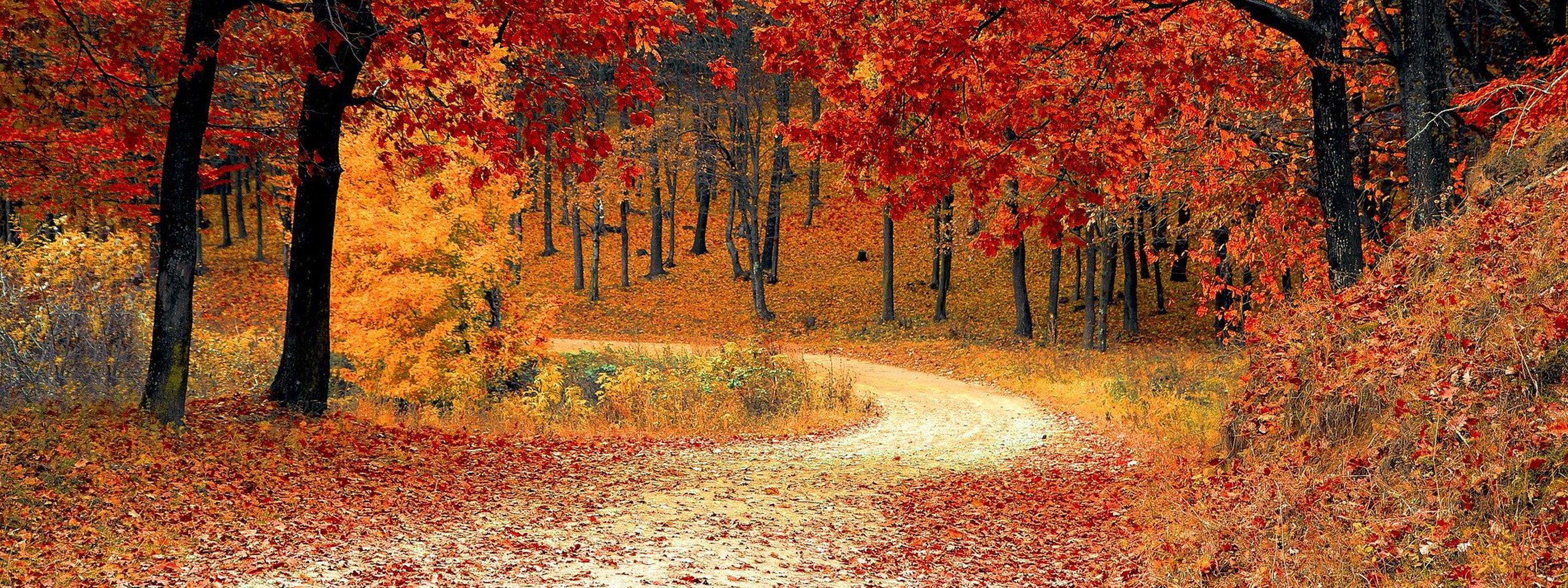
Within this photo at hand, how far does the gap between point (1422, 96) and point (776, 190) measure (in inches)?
1058

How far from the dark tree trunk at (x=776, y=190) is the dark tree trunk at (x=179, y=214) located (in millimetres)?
25889

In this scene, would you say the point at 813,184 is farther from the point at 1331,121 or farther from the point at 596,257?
the point at 1331,121

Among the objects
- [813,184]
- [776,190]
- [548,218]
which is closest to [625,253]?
[776,190]

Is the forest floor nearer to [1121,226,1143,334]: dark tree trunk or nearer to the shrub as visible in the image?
the shrub

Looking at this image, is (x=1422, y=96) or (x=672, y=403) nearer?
(x=1422, y=96)

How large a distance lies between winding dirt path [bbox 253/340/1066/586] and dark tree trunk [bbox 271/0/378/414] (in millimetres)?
3663

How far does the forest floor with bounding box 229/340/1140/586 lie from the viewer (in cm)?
677

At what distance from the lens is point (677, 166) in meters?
33.7

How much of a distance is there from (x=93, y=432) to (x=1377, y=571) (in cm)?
954

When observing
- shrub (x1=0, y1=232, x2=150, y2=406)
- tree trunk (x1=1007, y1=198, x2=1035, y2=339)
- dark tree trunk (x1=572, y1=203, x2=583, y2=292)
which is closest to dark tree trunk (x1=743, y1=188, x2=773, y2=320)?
dark tree trunk (x1=572, y1=203, x2=583, y2=292)

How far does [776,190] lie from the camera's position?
35094 millimetres

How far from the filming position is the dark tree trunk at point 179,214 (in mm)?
8586

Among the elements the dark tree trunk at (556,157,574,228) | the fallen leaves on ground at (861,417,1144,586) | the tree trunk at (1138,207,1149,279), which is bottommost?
the fallen leaves on ground at (861,417,1144,586)

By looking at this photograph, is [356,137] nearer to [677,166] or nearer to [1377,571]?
[1377,571]
